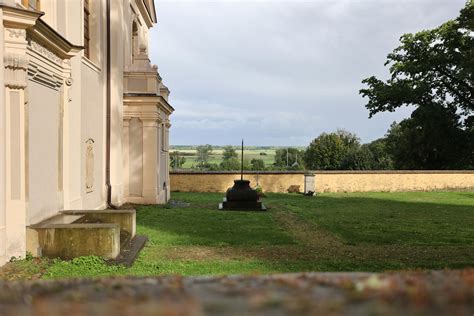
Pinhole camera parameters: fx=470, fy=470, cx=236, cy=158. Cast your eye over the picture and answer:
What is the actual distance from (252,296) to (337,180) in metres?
27.3

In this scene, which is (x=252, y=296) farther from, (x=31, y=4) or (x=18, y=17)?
(x=31, y=4)

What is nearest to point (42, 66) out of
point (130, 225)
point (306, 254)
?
point (130, 225)

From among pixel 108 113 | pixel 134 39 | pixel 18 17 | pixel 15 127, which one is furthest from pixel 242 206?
pixel 18 17

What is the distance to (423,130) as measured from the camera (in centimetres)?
3219

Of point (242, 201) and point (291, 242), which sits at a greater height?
point (242, 201)

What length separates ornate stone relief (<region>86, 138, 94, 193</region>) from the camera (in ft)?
40.9

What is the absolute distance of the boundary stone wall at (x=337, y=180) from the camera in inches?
1080


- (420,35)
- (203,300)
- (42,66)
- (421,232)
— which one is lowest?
(421,232)

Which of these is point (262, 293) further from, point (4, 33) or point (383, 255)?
point (383, 255)

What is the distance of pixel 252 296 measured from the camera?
1646 millimetres

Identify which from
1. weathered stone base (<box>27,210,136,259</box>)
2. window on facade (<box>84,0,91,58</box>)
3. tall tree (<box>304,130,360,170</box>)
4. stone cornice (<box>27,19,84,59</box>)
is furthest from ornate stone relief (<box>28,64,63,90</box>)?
tall tree (<box>304,130,360,170</box>)

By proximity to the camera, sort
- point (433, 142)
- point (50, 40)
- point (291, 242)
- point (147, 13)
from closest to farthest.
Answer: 1. point (50, 40)
2. point (291, 242)
3. point (147, 13)
4. point (433, 142)

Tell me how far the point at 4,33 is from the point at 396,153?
32782mm

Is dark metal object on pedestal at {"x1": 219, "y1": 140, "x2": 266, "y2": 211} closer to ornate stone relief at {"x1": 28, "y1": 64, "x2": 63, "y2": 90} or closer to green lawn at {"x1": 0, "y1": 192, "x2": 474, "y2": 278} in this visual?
green lawn at {"x1": 0, "y1": 192, "x2": 474, "y2": 278}
